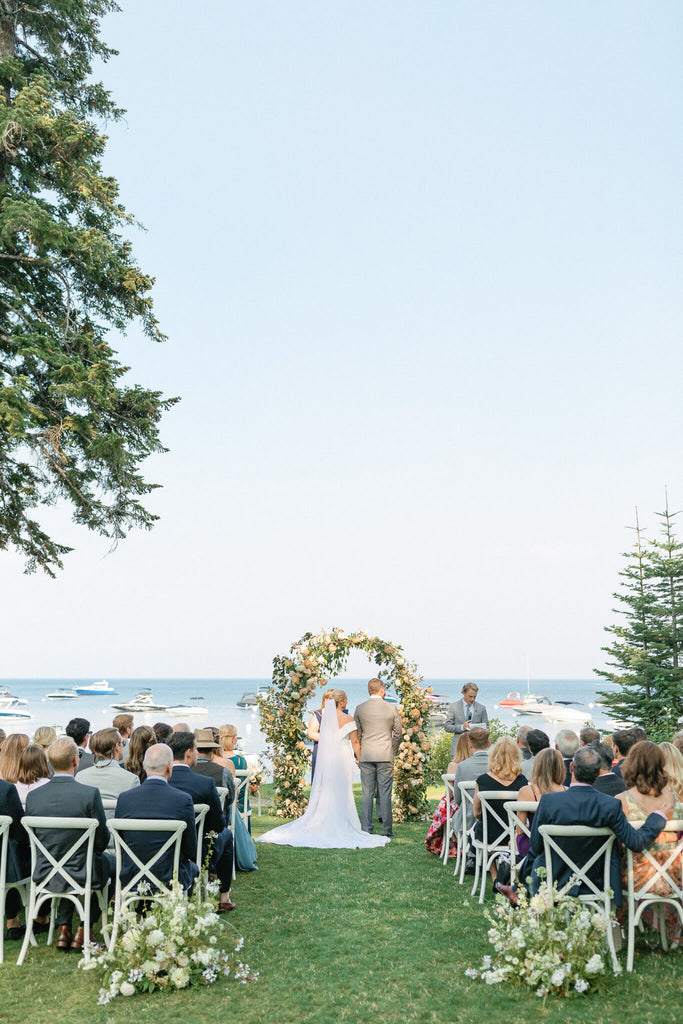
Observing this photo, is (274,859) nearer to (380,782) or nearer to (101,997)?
(380,782)

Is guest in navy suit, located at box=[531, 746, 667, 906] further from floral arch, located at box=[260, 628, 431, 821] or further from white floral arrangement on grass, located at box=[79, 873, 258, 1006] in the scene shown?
floral arch, located at box=[260, 628, 431, 821]

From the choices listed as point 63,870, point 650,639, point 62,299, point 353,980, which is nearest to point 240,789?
point 63,870

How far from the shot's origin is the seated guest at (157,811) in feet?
17.1

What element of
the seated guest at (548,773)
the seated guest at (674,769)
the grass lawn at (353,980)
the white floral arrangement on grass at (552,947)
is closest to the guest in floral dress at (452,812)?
the grass lawn at (353,980)

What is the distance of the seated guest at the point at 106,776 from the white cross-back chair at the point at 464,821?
293 cm

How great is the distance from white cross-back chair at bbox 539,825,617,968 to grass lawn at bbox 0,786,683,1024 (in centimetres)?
43

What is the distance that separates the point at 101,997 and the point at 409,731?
8278mm

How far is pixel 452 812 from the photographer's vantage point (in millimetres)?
8875

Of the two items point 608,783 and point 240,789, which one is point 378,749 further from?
point 608,783

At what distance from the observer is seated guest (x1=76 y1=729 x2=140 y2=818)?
612cm

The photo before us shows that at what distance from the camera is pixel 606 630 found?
27312 mm

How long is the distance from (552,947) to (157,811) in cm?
247

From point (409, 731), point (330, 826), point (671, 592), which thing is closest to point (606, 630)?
point (671, 592)

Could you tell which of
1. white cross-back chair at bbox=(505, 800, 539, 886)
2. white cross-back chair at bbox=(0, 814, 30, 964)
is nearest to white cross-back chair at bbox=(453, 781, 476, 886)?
white cross-back chair at bbox=(505, 800, 539, 886)
